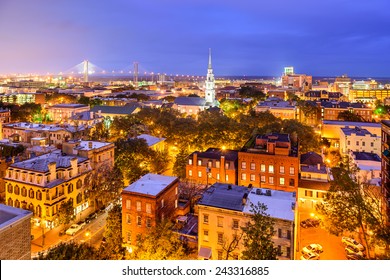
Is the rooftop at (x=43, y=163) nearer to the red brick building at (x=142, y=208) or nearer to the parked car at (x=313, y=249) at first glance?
the red brick building at (x=142, y=208)

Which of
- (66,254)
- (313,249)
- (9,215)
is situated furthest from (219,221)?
(9,215)

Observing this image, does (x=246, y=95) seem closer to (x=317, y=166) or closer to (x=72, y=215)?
(x=317, y=166)

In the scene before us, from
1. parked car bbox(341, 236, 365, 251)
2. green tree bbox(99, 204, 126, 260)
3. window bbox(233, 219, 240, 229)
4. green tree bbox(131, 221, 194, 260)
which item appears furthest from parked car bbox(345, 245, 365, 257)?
green tree bbox(99, 204, 126, 260)

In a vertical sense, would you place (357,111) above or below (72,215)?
above
